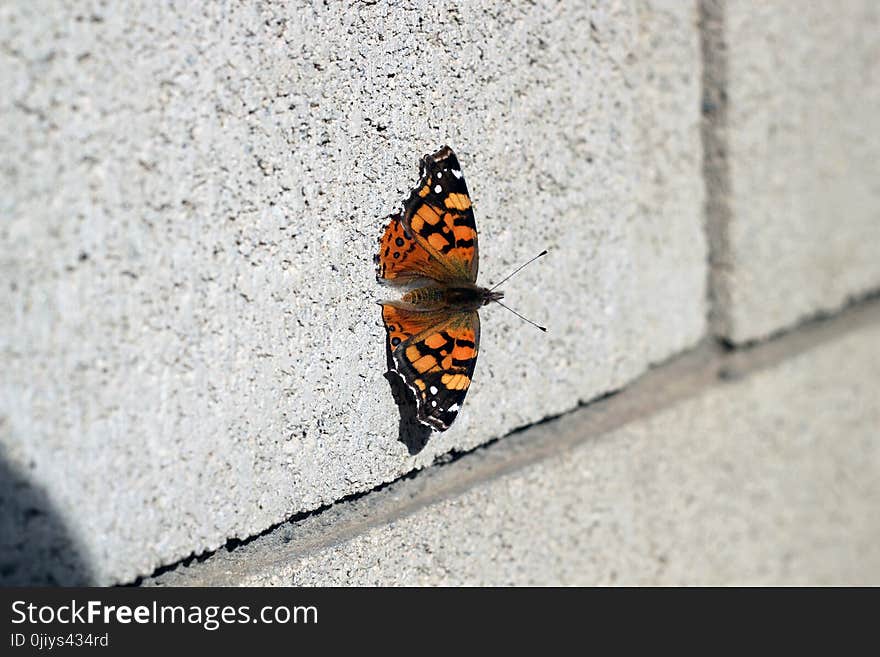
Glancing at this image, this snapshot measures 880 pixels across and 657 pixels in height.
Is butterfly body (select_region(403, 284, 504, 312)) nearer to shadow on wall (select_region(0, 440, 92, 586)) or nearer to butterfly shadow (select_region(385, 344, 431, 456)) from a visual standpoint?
butterfly shadow (select_region(385, 344, 431, 456))

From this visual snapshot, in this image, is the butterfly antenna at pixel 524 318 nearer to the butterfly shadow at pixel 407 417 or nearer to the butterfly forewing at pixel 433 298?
the butterfly forewing at pixel 433 298

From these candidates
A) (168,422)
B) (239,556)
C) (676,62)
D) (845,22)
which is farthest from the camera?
(845,22)

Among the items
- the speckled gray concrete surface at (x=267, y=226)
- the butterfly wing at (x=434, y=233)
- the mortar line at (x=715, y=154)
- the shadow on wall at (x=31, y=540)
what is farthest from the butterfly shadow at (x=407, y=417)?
the mortar line at (x=715, y=154)

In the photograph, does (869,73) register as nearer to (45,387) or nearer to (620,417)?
(620,417)

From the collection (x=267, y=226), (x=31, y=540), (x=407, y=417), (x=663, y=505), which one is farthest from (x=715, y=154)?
(x=31, y=540)

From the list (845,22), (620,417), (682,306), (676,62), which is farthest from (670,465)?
(845,22)
